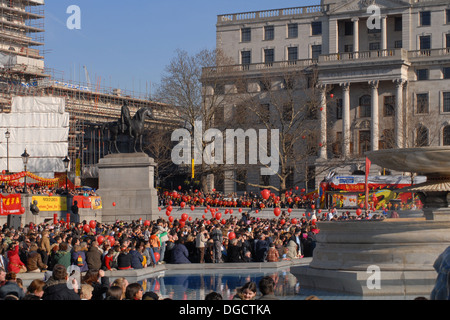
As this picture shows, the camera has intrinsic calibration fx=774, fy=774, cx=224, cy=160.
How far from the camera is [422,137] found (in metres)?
67.0

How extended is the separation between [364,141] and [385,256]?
57.2 metres

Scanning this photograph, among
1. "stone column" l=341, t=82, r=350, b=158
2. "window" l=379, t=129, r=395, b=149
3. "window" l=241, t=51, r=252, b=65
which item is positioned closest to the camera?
"window" l=379, t=129, r=395, b=149

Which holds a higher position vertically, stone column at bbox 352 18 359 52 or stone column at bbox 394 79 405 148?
stone column at bbox 352 18 359 52

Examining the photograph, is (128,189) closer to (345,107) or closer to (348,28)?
(345,107)

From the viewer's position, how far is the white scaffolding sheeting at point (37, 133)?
73312 millimetres

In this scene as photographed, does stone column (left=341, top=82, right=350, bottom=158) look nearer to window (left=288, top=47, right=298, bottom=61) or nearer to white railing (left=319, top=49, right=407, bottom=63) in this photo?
white railing (left=319, top=49, right=407, bottom=63)

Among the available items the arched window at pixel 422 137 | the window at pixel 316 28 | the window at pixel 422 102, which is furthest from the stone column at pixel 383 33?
the arched window at pixel 422 137

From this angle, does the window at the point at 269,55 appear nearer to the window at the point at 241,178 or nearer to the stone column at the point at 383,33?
the stone column at the point at 383,33

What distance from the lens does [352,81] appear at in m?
70.8

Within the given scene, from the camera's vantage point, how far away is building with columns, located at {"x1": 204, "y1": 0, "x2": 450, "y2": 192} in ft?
225

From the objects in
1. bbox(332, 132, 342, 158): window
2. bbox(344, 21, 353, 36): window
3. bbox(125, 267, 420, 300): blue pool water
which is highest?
bbox(344, 21, 353, 36): window

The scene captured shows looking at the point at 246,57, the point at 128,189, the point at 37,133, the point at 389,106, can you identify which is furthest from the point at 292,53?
the point at 128,189

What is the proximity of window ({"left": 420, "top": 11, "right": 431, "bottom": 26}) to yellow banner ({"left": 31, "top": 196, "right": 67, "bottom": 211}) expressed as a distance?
46.8 m

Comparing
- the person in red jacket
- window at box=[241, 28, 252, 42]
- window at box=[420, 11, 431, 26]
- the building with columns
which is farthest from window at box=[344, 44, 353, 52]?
the person in red jacket
